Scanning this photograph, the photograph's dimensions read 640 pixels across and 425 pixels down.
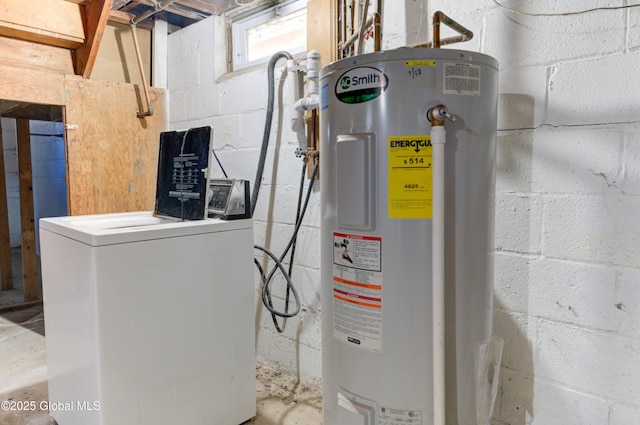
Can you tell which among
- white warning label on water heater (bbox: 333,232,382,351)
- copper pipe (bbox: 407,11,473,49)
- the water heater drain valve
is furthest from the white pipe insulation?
copper pipe (bbox: 407,11,473,49)

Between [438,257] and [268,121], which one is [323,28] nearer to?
[268,121]

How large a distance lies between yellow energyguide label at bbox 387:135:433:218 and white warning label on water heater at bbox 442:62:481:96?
0.43 ft

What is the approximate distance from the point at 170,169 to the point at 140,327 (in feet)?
2.35

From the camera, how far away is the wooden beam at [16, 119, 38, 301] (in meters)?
3.32

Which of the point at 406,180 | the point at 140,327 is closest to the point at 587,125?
the point at 406,180

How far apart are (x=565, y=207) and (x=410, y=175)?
592 millimetres

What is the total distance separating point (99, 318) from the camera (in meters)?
1.29

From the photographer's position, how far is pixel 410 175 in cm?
96

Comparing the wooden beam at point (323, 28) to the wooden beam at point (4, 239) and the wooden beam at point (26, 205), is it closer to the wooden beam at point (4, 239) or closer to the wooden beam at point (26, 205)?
the wooden beam at point (26, 205)

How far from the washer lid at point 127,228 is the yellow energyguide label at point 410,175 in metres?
0.84

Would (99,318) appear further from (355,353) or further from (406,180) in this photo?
(406,180)

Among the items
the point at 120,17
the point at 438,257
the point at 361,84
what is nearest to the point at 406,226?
the point at 438,257

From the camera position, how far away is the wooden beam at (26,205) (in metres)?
3.32

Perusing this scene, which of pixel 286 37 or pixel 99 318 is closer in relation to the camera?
pixel 99 318
